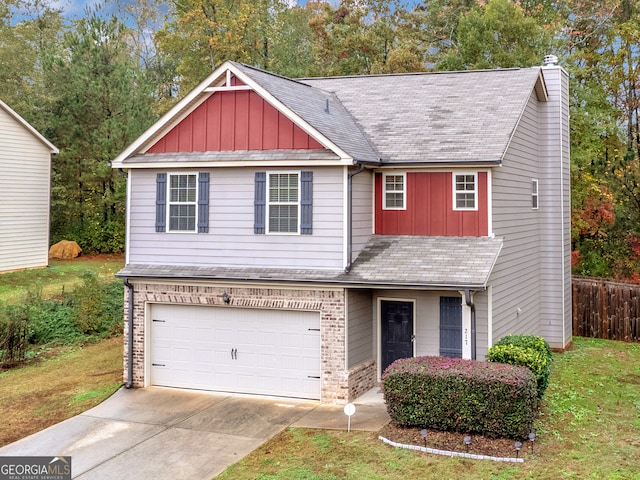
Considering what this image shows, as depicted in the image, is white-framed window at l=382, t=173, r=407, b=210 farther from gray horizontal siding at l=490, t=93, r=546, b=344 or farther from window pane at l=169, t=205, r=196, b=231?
window pane at l=169, t=205, r=196, b=231

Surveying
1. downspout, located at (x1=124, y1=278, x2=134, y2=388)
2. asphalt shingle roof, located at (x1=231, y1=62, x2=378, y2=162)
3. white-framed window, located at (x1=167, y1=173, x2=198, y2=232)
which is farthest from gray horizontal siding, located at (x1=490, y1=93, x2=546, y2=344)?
downspout, located at (x1=124, y1=278, x2=134, y2=388)

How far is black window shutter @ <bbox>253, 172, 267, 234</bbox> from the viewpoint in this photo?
14.2 m

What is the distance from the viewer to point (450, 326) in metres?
14.0

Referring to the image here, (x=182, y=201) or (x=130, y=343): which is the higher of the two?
(x=182, y=201)

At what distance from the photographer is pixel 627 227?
23625 mm

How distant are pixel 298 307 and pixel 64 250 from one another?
77.7 feet

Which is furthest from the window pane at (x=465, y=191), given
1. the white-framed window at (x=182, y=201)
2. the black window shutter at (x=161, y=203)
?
the black window shutter at (x=161, y=203)

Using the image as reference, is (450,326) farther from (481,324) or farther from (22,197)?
(22,197)

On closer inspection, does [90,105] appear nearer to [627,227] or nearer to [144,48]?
[144,48]

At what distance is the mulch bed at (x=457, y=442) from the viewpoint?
1030cm

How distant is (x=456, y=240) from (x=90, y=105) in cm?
2556

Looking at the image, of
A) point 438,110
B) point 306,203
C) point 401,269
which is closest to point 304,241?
point 306,203

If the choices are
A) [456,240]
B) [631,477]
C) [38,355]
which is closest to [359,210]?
[456,240]

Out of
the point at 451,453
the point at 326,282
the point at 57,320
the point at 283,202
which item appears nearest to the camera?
the point at 451,453
